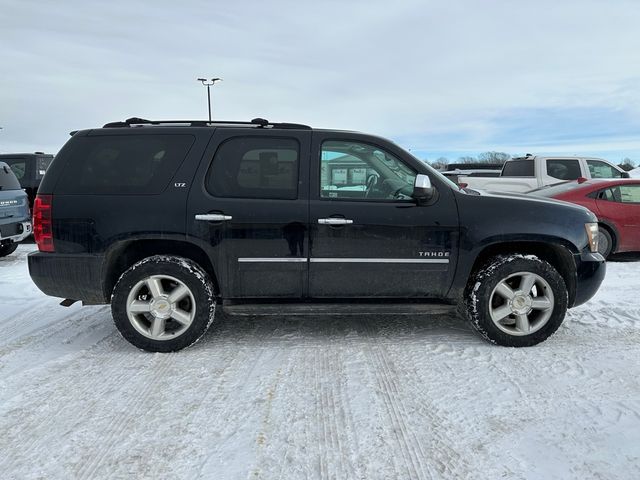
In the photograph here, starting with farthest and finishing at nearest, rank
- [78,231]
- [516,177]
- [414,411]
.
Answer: [516,177] → [78,231] → [414,411]

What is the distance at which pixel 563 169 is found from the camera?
1077 cm

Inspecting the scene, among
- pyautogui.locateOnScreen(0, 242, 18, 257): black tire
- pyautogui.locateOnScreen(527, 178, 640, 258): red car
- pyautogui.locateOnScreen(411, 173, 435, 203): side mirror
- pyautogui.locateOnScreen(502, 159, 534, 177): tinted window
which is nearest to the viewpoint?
pyautogui.locateOnScreen(411, 173, 435, 203): side mirror

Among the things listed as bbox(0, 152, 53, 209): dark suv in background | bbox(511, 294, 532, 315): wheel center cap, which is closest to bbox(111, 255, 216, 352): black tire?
bbox(511, 294, 532, 315): wheel center cap

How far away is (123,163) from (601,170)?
10.9 metres

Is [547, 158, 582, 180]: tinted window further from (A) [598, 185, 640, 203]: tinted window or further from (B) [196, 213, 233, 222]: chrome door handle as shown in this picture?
(B) [196, 213, 233, 222]: chrome door handle

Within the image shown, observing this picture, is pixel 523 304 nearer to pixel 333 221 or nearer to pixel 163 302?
pixel 333 221

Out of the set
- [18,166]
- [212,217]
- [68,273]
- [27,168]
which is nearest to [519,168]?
[212,217]

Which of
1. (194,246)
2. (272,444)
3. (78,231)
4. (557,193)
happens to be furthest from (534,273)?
(557,193)

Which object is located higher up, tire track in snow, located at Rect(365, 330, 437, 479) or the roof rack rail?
the roof rack rail

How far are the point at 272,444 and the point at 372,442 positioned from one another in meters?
0.54

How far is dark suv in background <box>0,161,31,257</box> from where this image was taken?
759 centimetres

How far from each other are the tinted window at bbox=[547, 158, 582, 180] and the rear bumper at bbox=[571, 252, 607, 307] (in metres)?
7.65

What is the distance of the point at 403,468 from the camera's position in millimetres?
2293

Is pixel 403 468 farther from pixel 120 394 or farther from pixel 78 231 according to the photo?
pixel 78 231
